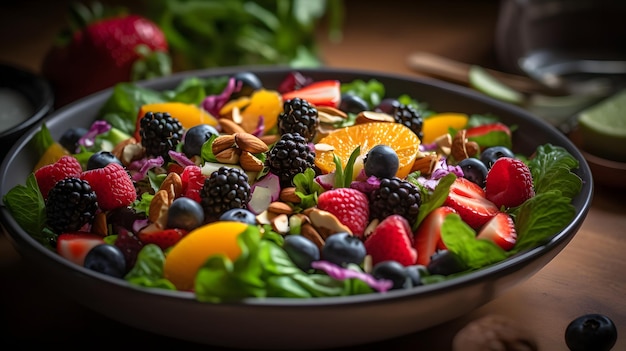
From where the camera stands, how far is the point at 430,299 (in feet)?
3.36

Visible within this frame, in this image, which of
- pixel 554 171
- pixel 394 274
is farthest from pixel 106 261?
pixel 554 171

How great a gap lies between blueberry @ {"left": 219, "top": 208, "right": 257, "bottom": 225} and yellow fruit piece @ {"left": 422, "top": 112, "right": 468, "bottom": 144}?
1.83 feet

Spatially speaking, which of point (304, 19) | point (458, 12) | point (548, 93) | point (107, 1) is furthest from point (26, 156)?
point (458, 12)

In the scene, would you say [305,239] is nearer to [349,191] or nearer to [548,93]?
[349,191]

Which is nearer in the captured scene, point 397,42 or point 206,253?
point 206,253

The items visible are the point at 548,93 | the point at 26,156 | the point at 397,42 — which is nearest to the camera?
the point at 26,156

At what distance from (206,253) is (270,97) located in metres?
0.55

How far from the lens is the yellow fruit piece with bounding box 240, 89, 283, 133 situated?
1.55 metres

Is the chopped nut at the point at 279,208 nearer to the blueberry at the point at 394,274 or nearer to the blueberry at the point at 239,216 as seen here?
the blueberry at the point at 239,216

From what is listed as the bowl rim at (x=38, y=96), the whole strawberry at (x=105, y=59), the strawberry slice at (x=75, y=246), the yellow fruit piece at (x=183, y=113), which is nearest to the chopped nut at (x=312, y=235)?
the strawberry slice at (x=75, y=246)

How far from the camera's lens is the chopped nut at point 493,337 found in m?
1.20

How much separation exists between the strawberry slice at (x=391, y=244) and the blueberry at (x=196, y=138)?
0.39 m

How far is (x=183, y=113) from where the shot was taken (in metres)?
1.55

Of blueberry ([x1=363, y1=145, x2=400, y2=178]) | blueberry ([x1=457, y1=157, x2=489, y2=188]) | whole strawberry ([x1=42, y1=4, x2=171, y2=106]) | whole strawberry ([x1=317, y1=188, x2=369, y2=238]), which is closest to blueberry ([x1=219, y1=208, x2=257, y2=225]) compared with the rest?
whole strawberry ([x1=317, y1=188, x2=369, y2=238])
